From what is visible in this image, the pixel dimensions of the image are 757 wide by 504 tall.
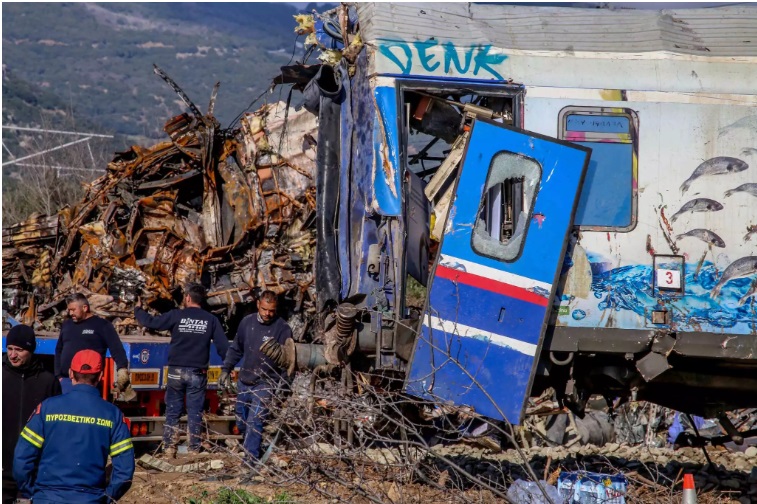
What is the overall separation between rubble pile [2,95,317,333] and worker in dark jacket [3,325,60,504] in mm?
6273

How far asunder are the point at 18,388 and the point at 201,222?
7.42 metres

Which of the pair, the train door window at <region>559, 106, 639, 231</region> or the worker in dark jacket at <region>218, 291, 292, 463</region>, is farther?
the worker in dark jacket at <region>218, 291, 292, 463</region>

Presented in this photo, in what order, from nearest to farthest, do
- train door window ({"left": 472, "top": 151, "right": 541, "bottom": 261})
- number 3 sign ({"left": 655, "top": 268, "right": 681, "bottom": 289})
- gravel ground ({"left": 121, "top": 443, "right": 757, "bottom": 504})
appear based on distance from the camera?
gravel ground ({"left": 121, "top": 443, "right": 757, "bottom": 504}), train door window ({"left": 472, "top": 151, "right": 541, "bottom": 261}), number 3 sign ({"left": 655, "top": 268, "right": 681, "bottom": 289})

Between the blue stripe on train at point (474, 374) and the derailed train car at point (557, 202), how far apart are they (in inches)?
0.4

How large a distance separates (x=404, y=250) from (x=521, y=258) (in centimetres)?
83

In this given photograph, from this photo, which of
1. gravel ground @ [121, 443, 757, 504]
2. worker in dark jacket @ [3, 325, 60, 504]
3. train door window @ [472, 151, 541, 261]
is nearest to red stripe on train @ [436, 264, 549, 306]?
train door window @ [472, 151, 541, 261]

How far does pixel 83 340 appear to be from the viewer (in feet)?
32.1

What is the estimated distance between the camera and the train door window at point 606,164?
7.90 meters

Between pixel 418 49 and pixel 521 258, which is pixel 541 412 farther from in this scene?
pixel 418 49

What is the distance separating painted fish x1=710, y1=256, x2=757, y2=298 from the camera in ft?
26.1

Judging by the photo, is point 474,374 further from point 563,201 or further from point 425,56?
point 425,56

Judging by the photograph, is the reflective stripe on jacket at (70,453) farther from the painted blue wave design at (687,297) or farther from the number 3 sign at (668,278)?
the number 3 sign at (668,278)

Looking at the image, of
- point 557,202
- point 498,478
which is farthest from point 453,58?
point 498,478

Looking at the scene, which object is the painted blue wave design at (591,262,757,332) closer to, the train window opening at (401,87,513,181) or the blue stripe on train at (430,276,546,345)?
the blue stripe on train at (430,276,546,345)
